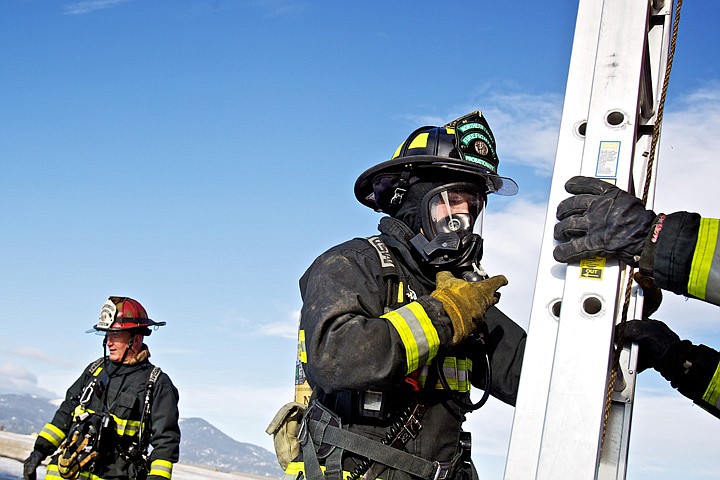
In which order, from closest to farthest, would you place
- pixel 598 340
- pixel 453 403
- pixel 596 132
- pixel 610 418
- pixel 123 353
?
pixel 598 340 → pixel 596 132 → pixel 610 418 → pixel 453 403 → pixel 123 353

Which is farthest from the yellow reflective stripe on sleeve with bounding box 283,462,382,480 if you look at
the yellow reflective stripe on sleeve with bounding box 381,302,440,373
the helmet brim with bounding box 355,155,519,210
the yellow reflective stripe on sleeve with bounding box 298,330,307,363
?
the helmet brim with bounding box 355,155,519,210

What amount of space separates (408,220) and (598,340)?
166 cm

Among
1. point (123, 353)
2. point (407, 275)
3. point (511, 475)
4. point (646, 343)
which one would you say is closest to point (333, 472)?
point (407, 275)

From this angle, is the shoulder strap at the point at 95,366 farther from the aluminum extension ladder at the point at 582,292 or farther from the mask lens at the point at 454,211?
the aluminum extension ladder at the point at 582,292

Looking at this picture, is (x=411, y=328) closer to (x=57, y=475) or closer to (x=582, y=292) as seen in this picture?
(x=582, y=292)

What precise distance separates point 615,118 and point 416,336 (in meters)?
1.04

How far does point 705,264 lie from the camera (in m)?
2.34

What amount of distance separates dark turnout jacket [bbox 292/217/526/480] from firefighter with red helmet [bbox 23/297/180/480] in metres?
4.39

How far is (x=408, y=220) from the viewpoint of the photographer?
365cm

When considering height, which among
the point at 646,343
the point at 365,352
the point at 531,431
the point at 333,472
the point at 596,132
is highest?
the point at 596,132

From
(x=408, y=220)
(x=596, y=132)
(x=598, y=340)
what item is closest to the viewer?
(x=598, y=340)

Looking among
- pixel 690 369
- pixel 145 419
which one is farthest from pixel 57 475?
pixel 690 369

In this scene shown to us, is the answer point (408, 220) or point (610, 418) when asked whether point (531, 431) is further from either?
point (408, 220)

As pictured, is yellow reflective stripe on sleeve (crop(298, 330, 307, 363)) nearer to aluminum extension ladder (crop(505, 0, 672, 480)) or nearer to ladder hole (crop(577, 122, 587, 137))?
aluminum extension ladder (crop(505, 0, 672, 480))
